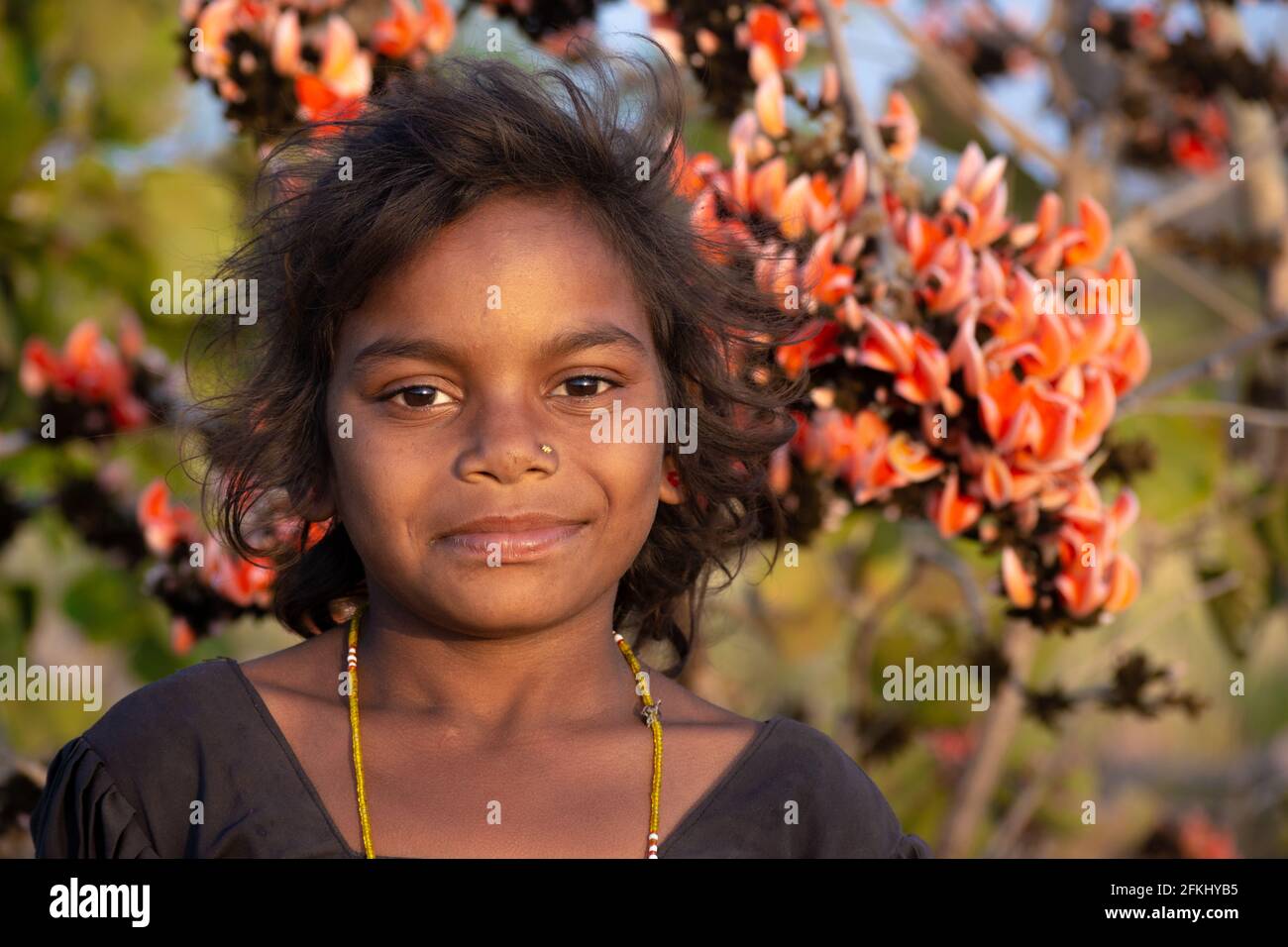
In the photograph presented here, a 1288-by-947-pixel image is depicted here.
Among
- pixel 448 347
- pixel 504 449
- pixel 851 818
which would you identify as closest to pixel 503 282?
pixel 448 347

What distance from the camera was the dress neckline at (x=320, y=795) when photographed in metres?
1.81

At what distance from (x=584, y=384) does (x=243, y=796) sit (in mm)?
619

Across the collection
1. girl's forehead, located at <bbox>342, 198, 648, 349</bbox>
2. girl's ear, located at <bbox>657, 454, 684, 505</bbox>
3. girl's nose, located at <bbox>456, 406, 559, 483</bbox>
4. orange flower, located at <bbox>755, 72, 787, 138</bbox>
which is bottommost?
girl's nose, located at <bbox>456, 406, 559, 483</bbox>

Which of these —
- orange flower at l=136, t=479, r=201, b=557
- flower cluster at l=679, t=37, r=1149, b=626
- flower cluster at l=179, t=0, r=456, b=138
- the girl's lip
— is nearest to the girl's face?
the girl's lip

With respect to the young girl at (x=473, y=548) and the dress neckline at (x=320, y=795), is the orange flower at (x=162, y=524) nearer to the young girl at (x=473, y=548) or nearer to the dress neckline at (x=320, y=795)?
the young girl at (x=473, y=548)

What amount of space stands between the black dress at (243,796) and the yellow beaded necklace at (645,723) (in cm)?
2

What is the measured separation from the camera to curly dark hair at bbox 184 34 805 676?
6.24 ft

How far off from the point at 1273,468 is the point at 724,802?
Result: 2678 millimetres

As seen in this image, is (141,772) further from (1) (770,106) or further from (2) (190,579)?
(1) (770,106)

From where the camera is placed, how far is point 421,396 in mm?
1788

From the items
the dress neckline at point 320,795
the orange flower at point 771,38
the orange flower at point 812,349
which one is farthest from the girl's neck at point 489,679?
the orange flower at point 771,38

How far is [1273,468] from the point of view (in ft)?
13.2

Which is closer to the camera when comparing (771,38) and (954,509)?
(954,509)

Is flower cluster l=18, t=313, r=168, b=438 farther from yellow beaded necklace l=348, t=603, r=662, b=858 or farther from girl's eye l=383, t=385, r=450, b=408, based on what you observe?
girl's eye l=383, t=385, r=450, b=408
